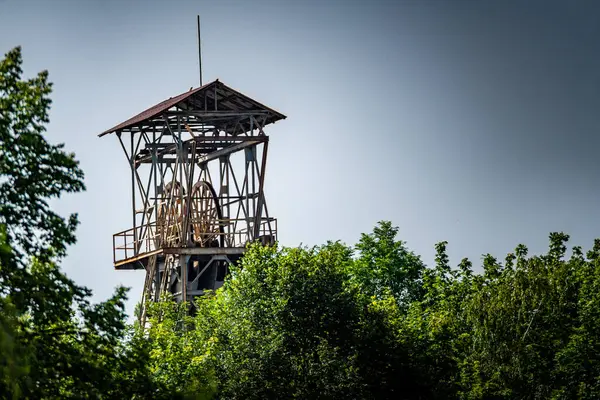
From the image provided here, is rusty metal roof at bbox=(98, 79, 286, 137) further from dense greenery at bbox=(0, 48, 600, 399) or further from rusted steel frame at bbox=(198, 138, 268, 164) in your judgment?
dense greenery at bbox=(0, 48, 600, 399)

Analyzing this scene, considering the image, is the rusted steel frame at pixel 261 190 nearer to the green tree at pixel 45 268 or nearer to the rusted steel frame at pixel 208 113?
the rusted steel frame at pixel 208 113

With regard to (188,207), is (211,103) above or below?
above

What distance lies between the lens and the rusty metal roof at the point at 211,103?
59.3 meters

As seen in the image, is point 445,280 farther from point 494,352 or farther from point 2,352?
point 2,352

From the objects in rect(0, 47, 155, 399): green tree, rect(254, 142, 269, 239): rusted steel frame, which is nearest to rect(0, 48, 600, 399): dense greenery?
rect(0, 47, 155, 399): green tree

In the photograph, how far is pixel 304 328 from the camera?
1908 inches

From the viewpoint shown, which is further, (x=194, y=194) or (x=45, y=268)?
(x=194, y=194)

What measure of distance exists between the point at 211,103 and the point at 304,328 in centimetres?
1582

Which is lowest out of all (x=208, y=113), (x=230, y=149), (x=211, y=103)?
(x=230, y=149)

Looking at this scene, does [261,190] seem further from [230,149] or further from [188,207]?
[188,207]

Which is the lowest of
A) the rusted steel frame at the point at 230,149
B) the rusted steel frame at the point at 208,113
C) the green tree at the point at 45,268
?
the green tree at the point at 45,268

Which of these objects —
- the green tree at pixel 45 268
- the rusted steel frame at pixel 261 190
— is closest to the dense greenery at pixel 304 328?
the green tree at pixel 45 268

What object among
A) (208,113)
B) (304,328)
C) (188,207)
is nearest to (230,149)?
(208,113)

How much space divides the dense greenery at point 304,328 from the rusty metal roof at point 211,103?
8507 mm
